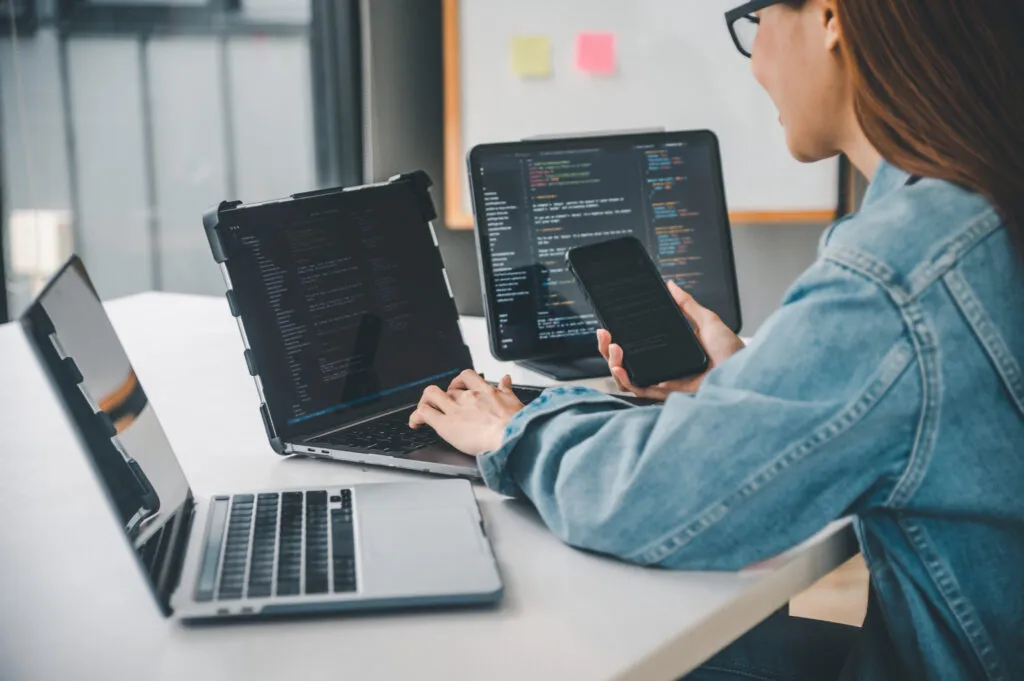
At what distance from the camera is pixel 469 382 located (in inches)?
43.1

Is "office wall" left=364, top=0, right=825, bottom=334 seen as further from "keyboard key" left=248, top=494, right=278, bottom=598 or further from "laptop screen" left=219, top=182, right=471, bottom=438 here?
"keyboard key" left=248, top=494, right=278, bottom=598

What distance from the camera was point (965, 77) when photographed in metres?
0.74

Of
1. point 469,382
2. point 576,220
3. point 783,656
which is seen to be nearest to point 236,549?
point 469,382

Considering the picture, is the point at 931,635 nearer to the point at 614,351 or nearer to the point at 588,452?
the point at 588,452

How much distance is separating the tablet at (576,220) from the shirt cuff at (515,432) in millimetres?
540

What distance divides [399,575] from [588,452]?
0.55 feet

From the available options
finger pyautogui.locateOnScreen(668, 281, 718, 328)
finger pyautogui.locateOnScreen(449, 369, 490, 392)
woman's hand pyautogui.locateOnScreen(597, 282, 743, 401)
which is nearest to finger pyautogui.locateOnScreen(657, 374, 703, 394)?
woman's hand pyautogui.locateOnScreen(597, 282, 743, 401)

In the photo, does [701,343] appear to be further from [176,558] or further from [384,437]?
[176,558]

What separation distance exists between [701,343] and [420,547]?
0.58 metres

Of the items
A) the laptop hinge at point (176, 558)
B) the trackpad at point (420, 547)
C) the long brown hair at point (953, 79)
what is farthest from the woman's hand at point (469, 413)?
the long brown hair at point (953, 79)

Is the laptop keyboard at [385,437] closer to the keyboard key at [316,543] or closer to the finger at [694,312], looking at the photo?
the keyboard key at [316,543]

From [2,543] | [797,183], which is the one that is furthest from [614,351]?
[797,183]

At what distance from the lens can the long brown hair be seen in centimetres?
73

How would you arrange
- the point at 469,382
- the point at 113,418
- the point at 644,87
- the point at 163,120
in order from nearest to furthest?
1. the point at 113,418
2. the point at 469,382
3. the point at 644,87
4. the point at 163,120
